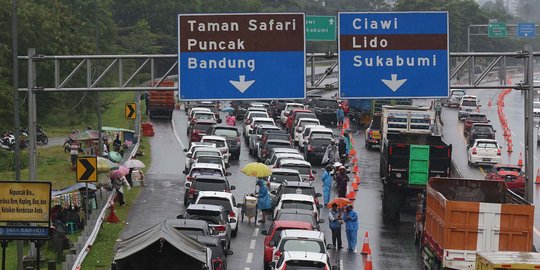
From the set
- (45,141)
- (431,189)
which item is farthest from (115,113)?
(431,189)

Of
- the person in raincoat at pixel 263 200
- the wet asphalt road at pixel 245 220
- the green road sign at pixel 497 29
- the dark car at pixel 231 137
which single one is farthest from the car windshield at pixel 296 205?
the green road sign at pixel 497 29

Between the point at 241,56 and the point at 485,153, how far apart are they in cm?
3091

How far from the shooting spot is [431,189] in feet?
98.2

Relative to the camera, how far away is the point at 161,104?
252 ft

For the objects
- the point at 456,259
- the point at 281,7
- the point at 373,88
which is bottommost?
the point at 456,259

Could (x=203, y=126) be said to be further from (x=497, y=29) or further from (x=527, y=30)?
(x=527, y=30)

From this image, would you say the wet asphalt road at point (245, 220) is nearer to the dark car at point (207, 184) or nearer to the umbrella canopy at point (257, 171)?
the dark car at point (207, 184)

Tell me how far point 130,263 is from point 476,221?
7.44 m

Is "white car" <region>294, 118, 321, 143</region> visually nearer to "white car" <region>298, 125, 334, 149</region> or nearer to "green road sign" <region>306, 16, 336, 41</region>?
"white car" <region>298, 125, 334, 149</region>

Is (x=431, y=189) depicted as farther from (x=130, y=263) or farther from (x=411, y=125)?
(x=411, y=125)

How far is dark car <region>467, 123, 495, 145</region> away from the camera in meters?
63.2

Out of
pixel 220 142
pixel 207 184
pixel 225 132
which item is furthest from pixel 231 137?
pixel 207 184

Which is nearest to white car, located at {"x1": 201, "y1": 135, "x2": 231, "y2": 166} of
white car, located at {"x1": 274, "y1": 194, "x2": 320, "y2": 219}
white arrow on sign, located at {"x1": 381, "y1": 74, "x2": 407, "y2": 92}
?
white car, located at {"x1": 274, "y1": 194, "x2": 320, "y2": 219}

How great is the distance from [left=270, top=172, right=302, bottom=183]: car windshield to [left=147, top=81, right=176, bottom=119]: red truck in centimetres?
3392
